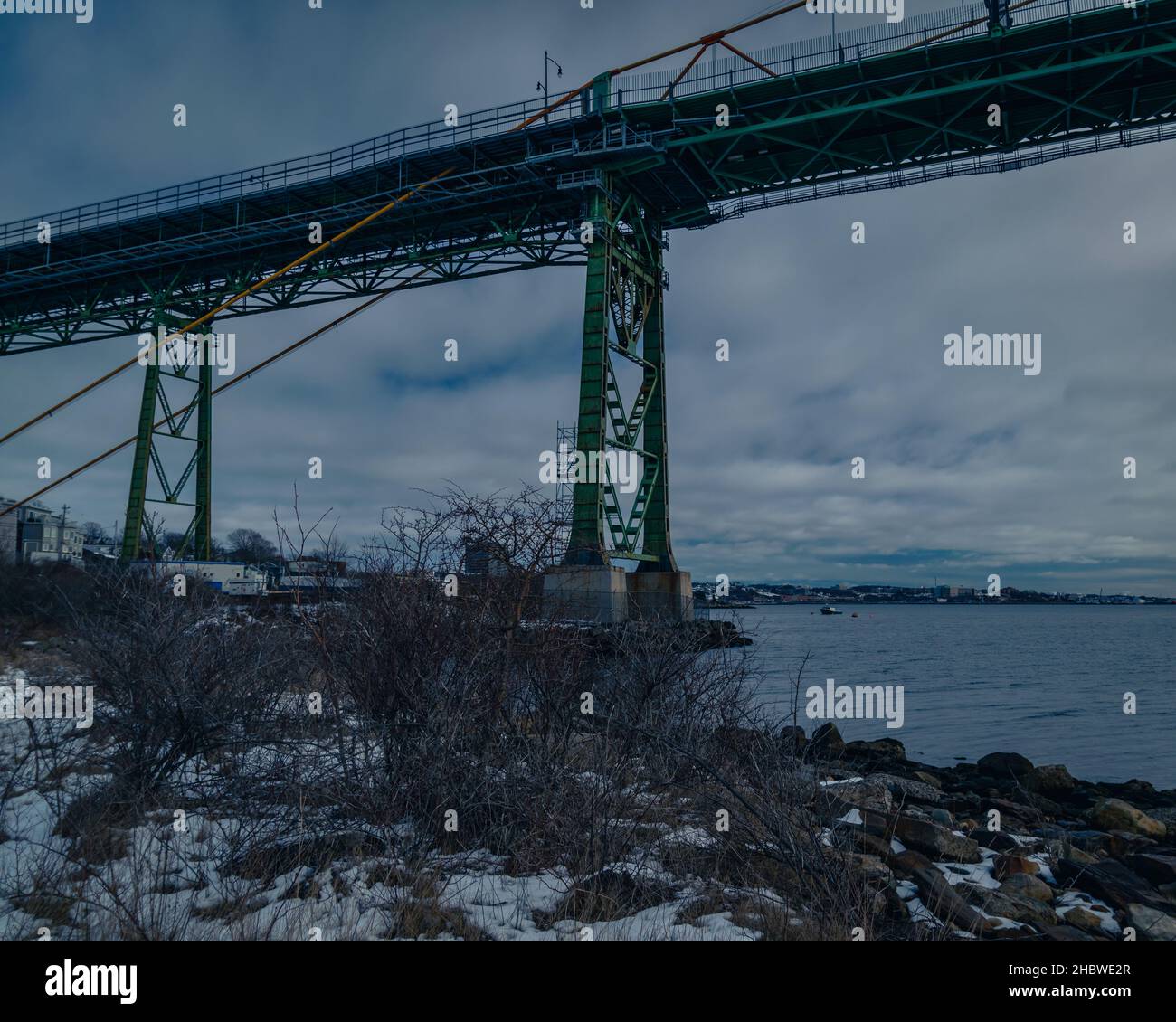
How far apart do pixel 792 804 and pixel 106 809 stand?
551 centimetres

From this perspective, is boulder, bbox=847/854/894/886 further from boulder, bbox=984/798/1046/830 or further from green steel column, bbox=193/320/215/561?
green steel column, bbox=193/320/215/561

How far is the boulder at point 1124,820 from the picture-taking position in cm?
1123

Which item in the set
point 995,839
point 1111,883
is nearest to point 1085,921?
point 1111,883

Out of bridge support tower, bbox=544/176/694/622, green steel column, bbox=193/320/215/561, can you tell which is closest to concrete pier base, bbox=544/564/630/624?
bridge support tower, bbox=544/176/694/622

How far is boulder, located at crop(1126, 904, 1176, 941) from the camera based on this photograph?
678cm

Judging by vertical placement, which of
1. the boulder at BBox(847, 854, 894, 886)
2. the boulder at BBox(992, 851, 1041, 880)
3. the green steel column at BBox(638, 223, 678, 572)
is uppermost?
the green steel column at BBox(638, 223, 678, 572)

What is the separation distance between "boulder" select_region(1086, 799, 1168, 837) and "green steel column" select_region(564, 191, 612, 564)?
15749 millimetres

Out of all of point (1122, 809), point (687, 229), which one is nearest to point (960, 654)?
point (687, 229)

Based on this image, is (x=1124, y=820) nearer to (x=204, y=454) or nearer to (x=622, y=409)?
(x=622, y=409)

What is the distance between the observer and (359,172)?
1221 inches

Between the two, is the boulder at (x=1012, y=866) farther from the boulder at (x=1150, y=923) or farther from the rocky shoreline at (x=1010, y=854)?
the boulder at (x=1150, y=923)

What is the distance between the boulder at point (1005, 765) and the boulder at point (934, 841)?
298 inches

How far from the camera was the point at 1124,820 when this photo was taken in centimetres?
1130
